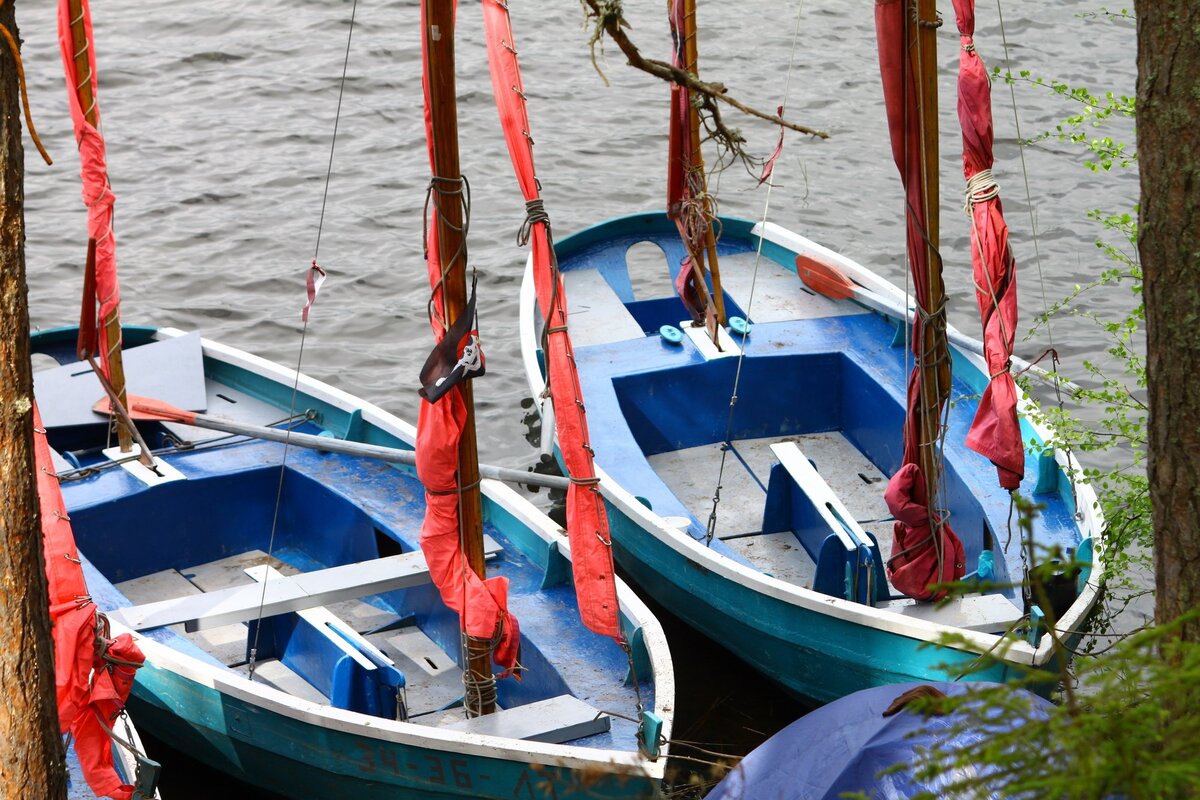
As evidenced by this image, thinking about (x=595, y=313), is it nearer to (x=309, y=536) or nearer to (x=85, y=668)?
(x=309, y=536)

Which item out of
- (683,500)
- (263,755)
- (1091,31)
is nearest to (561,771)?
(263,755)

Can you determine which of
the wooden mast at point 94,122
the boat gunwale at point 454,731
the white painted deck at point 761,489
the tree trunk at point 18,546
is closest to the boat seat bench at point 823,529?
the white painted deck at point 761,489

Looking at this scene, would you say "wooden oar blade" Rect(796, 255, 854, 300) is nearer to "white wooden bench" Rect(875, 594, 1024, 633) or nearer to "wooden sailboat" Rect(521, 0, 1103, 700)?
"wooden sailboat" Rect(521, 0, 1103, 700)

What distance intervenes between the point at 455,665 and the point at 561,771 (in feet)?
5.93

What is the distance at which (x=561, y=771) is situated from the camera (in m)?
5.64

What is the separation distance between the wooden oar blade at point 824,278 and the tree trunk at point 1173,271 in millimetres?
6382

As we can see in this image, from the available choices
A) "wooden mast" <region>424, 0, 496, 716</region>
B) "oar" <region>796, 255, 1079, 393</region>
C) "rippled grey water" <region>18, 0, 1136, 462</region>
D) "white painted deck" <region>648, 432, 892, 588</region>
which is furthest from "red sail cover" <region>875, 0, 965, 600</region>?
"rippled grey water" <region>18, 0, 1136, 462</region>

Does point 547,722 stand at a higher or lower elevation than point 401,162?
lower

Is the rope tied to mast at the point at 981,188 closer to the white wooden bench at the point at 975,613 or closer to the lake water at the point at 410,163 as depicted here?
the white wooden bench at the point at 975,613

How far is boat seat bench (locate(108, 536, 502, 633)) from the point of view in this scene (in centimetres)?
671

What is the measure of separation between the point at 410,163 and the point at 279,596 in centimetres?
951

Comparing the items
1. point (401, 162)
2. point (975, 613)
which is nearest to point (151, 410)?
point (975, 613)

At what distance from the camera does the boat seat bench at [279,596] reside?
6.71 meters

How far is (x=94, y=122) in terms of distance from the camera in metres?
7.70
